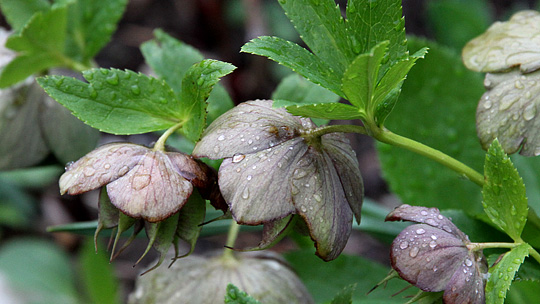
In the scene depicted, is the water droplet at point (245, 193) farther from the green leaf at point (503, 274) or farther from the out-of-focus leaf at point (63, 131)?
the out-of-focus leaf at point (63, 131)

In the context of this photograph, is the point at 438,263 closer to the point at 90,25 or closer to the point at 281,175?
the point at 281,175

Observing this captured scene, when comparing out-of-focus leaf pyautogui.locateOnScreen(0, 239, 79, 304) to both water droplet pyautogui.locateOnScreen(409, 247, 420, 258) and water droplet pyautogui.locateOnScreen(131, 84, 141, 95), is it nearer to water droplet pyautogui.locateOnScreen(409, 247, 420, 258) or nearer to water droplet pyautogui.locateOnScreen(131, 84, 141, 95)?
water droplet pyautogui.locateOnScreen(131, 84, 141, 95)

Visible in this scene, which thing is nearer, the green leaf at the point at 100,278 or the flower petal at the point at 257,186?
the flower petal at the point at 257,186

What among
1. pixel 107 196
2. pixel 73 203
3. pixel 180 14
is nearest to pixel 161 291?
pixel 107 196

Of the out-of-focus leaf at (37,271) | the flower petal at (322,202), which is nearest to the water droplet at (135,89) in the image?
the flower petal at (322,202)

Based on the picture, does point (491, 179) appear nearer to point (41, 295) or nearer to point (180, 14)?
point (41, 295)

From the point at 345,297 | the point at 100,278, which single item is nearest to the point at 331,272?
the point at 345,297

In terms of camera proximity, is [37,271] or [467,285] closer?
[467,285]
